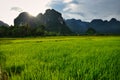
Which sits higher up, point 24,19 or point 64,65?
point 24,19

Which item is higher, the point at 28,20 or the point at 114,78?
the point at 28,20

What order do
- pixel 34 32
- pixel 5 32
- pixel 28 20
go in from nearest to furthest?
pixel 5 32, pixel 34 32, pixel 28 20

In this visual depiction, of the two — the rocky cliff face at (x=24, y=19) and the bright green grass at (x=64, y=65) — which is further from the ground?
the rocky cliff face at (x=24, y=19)

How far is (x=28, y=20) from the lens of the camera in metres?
181

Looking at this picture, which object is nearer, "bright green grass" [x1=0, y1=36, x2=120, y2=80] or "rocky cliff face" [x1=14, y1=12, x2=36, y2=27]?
"bright green grass" [x1=0, y1=36, x2=120, y2=80]

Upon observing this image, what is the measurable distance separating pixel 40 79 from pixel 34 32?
230 feet

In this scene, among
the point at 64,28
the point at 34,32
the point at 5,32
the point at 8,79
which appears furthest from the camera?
the point at 64,28

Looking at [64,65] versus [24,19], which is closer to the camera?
[64,65]

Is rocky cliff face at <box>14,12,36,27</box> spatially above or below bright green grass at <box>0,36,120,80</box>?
above

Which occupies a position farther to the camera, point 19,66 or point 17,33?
point 17,33

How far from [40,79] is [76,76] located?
26.9 inches

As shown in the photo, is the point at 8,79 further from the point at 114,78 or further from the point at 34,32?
the point at 34,32

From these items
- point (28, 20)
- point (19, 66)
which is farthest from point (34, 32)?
point (28, 20)

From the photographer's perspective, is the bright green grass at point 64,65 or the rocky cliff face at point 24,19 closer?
the bright green grass at point 64,65
